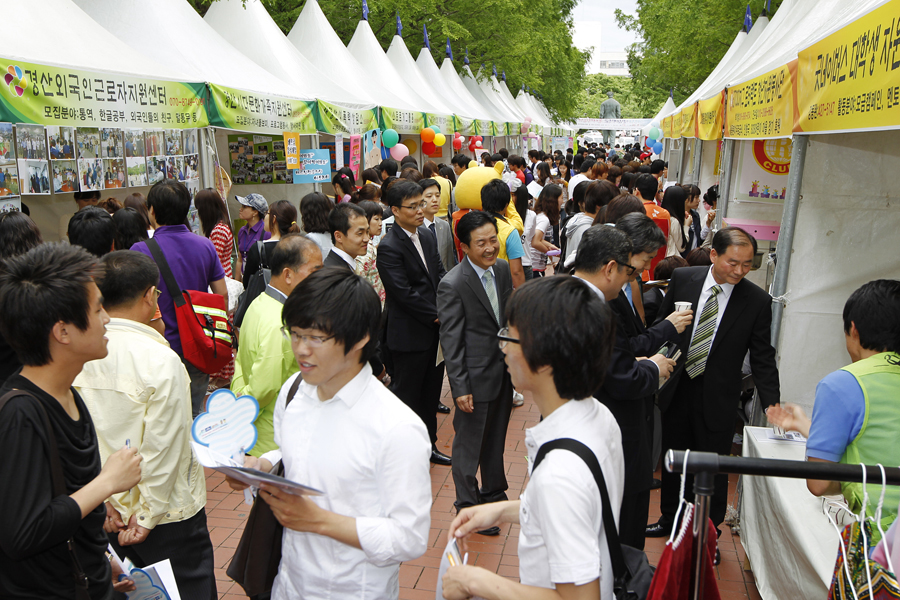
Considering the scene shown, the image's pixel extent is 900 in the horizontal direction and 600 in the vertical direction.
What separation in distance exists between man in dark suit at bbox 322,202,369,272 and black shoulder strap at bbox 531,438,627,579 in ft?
9.70

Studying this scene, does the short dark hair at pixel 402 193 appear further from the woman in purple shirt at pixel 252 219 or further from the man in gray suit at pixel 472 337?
the woman in purple shirt at pixel 252 219

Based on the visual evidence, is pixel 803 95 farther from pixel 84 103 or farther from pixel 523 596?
pixel 84 103

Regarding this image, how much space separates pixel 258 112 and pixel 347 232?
3793 mm

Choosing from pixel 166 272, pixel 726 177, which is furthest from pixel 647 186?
pixel 166 272

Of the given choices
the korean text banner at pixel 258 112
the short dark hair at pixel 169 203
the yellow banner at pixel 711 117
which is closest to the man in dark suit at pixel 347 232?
the short dark hair at pixel 169 203

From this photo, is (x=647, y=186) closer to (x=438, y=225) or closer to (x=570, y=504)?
(x=438, y=225)

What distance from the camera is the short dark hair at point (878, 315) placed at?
2107mm

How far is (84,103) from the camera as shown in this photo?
5090 millimetres

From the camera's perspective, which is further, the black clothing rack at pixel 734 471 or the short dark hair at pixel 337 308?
the short dark hair at pixel 337 308

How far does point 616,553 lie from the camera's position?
1621 millimetres

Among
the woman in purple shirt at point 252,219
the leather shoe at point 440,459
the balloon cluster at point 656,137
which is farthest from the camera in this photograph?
the balloon cluster at point 656,137

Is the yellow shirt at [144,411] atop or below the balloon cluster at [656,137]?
below

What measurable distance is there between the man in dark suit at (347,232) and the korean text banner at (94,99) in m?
2.17

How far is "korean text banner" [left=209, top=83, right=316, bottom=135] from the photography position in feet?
22.2
